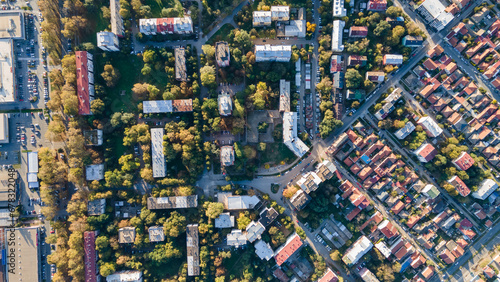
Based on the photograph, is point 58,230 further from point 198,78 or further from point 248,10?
point 248,10

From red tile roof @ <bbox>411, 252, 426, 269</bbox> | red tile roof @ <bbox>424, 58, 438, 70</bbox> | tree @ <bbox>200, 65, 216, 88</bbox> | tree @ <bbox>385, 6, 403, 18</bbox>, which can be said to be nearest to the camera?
tree @ <bbox>200, 65, 216, 88</bbox>

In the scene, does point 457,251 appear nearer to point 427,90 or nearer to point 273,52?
point 427,90

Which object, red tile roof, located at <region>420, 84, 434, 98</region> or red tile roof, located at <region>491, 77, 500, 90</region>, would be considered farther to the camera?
red tile roof, located at <region>491, 77, 500, 90</region>

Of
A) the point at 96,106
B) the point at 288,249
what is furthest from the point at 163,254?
the point at 96,106

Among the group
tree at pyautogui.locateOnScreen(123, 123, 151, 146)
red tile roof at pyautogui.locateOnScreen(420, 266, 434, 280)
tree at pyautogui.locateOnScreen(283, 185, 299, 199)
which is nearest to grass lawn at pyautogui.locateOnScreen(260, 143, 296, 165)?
tree at pyautogui.locateOnScreen(283, 185, 299, 199)

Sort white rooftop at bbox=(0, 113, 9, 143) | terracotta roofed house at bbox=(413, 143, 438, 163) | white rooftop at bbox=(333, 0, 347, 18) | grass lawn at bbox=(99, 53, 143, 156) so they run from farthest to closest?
grass lawn at bbox=(99, 53, 143, 156)
terracotta roofed house at bbox=(413, 143, 438, 163)
white rooftop at bbox=(0, 113, 9, 143)
white rooftop at bbox=(333, 0, 347, 18)

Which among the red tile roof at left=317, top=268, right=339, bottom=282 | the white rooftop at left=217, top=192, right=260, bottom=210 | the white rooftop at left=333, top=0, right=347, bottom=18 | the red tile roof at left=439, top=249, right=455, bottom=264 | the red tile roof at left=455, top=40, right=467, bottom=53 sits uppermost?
the white rooftop at left=333, top=0, right=347, bottom=18

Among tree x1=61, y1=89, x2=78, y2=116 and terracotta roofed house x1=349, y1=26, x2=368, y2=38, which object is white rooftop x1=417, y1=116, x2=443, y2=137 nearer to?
terracotta roofed house x1=349, y1=26, x2=368, y2=38
